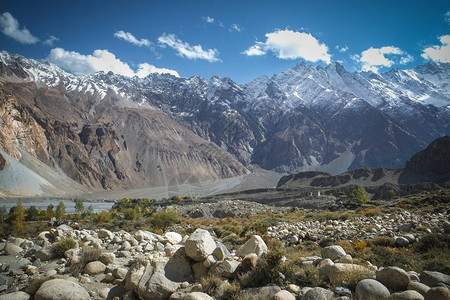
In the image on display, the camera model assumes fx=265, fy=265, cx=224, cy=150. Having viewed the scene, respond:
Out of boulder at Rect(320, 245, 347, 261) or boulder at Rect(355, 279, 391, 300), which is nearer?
boulder at Rect(355, 279, 391, 300)

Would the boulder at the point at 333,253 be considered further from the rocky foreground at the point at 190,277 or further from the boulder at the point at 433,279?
the boulder at the point at 433,279

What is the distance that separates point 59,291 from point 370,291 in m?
7.56

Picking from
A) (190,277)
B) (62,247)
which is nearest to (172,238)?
(62,247)

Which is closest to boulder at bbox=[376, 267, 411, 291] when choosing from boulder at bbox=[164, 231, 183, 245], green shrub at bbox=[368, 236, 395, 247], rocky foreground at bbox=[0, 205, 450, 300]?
rocky foreground at bbox=[0, 205, 450, 300]

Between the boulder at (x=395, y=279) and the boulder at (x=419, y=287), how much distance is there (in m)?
0.16

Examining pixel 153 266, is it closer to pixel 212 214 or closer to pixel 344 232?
pixel 344 232

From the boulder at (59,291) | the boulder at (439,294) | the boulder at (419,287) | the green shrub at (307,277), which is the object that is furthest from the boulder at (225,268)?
the boulder at (439,294)

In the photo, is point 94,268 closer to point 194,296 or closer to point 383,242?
point 194,296

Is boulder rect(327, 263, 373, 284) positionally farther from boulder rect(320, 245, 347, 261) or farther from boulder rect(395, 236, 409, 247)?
boulder rect(395, 236, 409, 247)

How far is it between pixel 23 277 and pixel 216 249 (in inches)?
264

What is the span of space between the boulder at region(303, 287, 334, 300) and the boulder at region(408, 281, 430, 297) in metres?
1.75

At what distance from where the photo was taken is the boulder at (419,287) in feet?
18.6

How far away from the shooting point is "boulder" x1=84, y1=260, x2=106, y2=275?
8.92 m

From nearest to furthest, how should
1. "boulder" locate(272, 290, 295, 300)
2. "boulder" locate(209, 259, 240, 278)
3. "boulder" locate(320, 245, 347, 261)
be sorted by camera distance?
"boulder" locate(272, 290, 295, 300) < "boulder" locate(209, 259, 240, 278) < "boulder" locate(320, 245, 347, 261)
